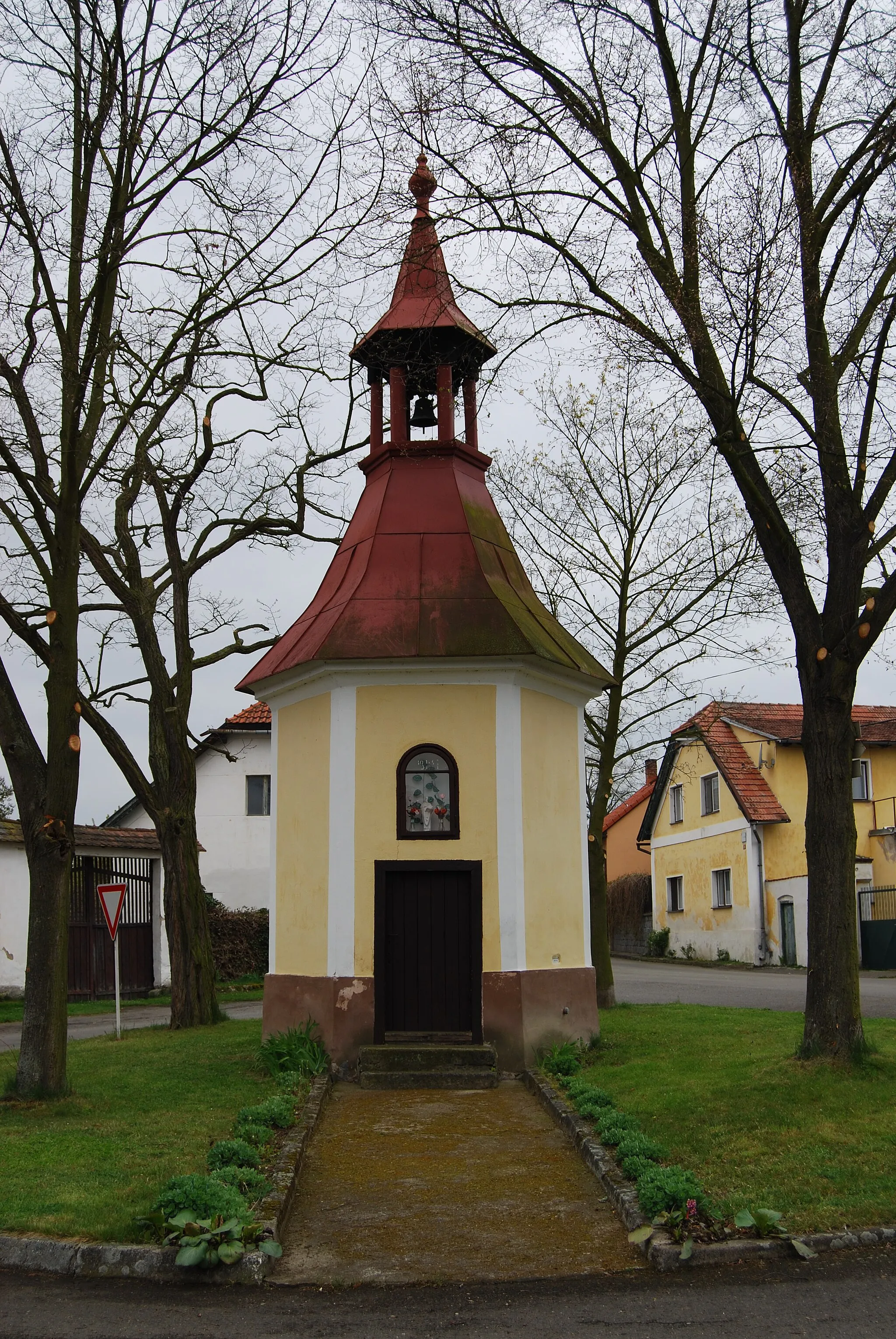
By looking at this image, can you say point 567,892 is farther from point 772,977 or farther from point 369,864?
point 772,977

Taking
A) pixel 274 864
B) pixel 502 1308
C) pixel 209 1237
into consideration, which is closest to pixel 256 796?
pixel 274 864

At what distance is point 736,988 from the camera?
2320 cm

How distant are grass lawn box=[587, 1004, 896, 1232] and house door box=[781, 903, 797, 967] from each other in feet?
59.3

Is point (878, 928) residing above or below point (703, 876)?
below

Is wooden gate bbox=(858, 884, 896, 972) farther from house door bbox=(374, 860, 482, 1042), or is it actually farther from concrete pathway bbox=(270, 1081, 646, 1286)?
concrete pathway bbox=(270, 1081, 646, 1286)

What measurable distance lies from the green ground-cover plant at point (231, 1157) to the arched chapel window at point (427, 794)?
527 cm

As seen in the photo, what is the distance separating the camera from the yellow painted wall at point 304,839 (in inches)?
516

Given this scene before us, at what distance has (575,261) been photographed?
10.8 meters

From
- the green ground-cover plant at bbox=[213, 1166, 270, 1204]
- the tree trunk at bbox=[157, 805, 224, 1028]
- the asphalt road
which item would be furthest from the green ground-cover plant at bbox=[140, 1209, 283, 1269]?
the tree trunk at bbox=[157, 805, 224, 1028]

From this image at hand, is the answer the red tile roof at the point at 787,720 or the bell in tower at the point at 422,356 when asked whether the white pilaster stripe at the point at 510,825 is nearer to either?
the bell in tower at the point at 422,356

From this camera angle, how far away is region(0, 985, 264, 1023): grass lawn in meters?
22.0

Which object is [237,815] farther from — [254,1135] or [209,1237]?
[209,1237]

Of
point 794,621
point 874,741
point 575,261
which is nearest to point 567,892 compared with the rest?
point 794,621

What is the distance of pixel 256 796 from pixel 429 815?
20641 millimetres
